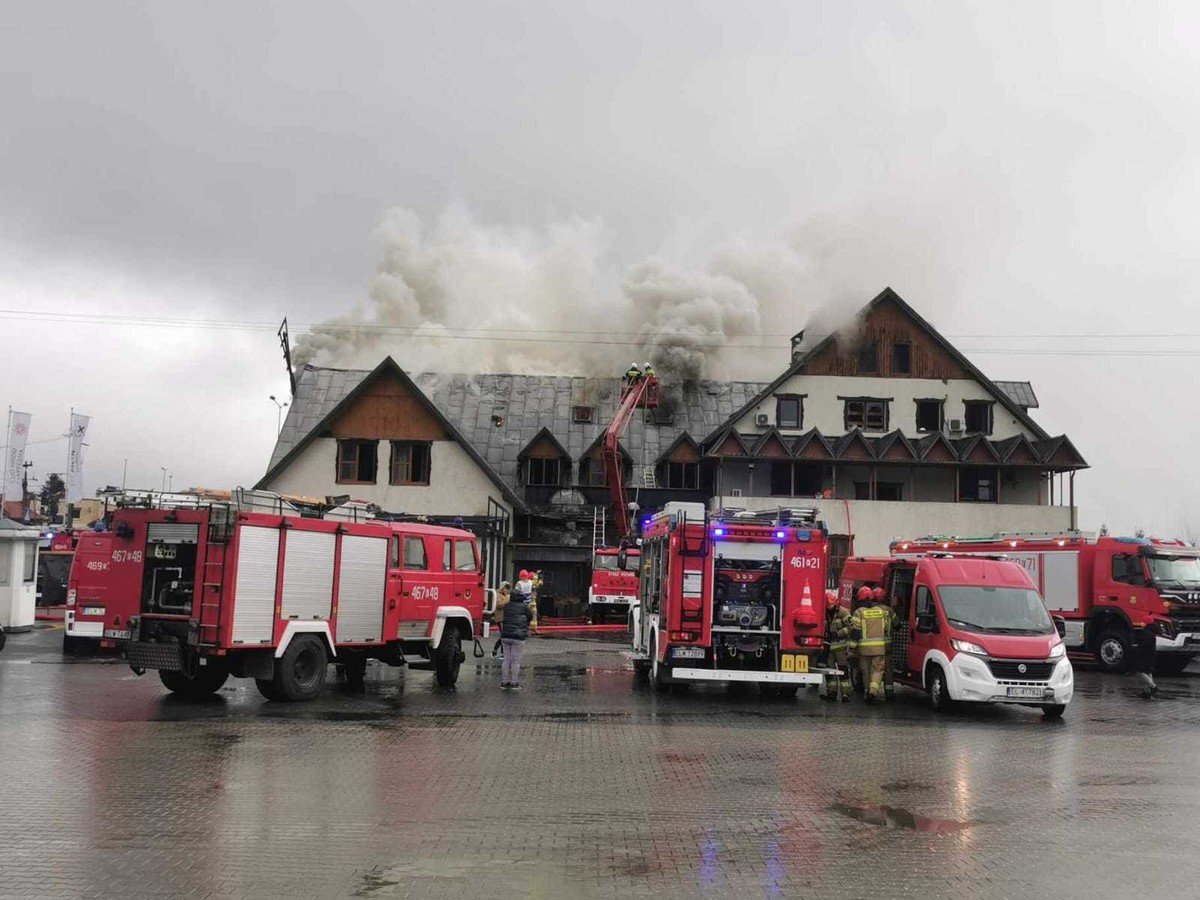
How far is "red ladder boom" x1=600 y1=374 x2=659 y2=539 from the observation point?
4278cm

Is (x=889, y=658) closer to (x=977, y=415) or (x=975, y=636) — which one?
(x=975, y=636)

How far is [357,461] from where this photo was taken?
42.4 m

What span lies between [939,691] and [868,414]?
94.3 feet

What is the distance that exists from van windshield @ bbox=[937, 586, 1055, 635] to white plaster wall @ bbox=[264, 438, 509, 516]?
2704 centimetres

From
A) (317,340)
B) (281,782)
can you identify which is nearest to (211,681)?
(281,782)

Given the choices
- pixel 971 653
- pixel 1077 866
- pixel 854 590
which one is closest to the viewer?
pixel 1077 866

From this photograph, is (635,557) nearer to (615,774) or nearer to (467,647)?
(467,647)

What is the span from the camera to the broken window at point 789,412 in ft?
142

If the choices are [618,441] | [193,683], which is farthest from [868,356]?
[193,683]

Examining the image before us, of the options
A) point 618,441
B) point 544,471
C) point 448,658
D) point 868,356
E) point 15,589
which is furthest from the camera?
point 544,471

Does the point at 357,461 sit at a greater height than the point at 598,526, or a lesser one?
greater

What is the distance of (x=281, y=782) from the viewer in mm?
9508

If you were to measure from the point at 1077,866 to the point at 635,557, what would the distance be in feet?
64.7

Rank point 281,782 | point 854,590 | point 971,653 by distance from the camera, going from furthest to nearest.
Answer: point 854,590 → point 971,653 → point 281,782
